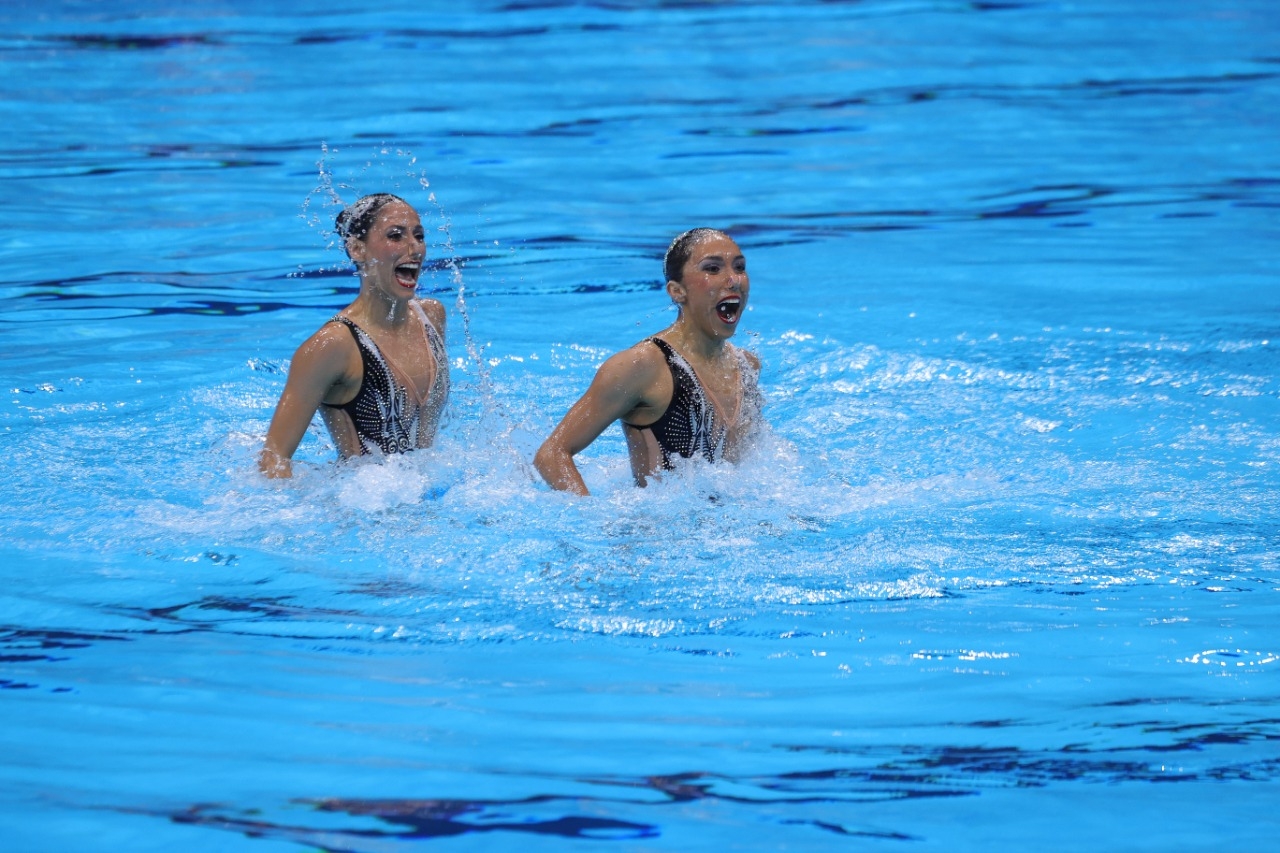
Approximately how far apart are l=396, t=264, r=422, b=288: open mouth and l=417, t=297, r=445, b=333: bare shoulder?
1.29ft

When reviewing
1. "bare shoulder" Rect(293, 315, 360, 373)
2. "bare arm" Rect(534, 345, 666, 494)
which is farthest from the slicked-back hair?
"bare shoulder" Rect(293, 315, 360, 373)

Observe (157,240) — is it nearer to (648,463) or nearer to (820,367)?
(820,367)

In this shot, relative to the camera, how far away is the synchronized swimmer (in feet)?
14.8

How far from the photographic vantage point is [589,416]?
14.6 feet

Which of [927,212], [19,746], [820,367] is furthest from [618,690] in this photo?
[927,212]

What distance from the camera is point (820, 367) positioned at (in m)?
6.59

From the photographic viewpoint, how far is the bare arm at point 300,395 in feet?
15.0

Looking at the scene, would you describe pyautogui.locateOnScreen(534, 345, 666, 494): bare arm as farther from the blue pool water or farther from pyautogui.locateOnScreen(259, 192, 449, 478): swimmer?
pyautogui.locateOnScreen(259, 192, 449, 478): swimmer

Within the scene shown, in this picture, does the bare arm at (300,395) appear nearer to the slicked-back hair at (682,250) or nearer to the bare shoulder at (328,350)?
the bare shoulder at (328,350)

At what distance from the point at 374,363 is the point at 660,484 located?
98 centimetres

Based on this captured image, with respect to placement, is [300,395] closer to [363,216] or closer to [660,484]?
[363,216]

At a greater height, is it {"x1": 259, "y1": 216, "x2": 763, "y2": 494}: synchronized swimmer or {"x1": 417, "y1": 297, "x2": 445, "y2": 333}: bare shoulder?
{"x1": 417, "y1": 297, "x2": 445, "y2": 333}: bare shoulder

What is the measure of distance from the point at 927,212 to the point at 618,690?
19.2 ft

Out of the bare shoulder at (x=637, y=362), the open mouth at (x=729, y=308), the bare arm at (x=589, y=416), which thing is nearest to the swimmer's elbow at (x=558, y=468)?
the bare arm at (x=589, y=416)
